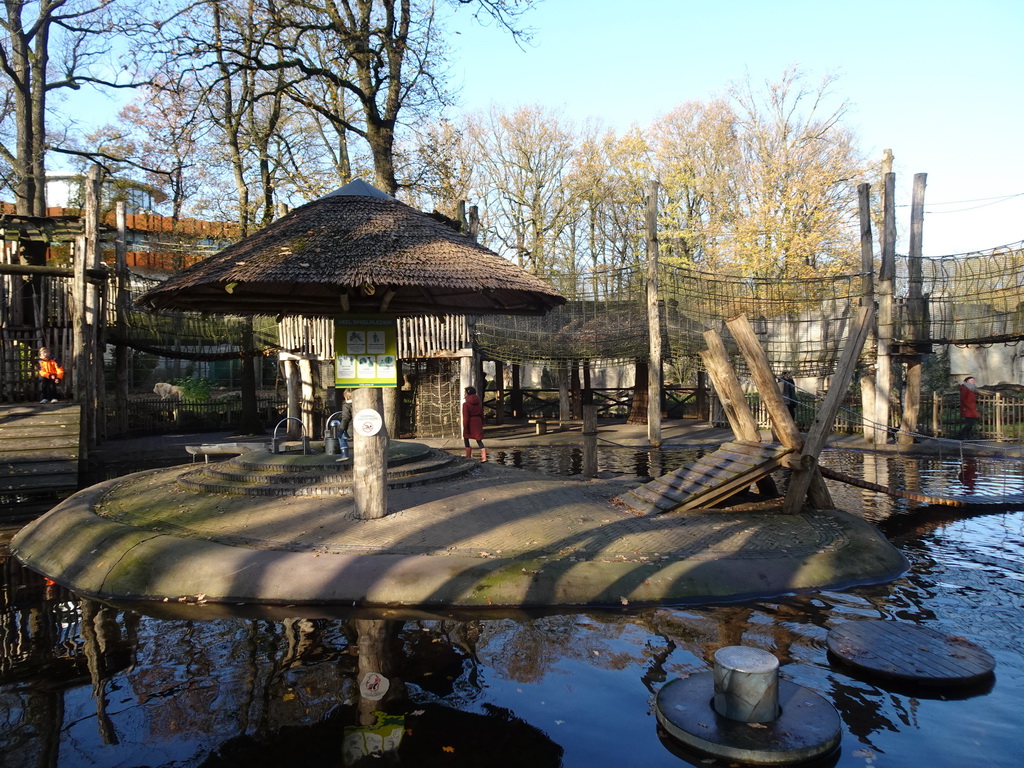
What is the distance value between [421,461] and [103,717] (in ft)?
20.7

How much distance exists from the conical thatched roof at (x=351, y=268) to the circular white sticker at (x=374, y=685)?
397 cm

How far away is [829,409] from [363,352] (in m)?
5.62

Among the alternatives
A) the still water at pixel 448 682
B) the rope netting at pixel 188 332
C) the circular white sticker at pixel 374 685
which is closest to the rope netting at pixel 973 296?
the still water at pixel 448 682

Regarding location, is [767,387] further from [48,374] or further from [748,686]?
[48,374]

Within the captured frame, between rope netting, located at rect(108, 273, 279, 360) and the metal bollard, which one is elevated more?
rope netting, located at rect(108, 273, 279, 360)

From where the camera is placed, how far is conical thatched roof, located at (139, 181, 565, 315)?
7.95m

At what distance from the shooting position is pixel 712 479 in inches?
361

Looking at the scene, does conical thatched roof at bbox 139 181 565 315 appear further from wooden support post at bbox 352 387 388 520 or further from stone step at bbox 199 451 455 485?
stone step at bbox 199 451 455 485

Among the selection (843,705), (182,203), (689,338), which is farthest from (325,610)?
(182,203)

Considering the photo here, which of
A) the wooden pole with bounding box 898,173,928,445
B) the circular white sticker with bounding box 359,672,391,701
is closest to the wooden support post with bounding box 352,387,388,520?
the circular white sticker with bounding box 359,672,391,701

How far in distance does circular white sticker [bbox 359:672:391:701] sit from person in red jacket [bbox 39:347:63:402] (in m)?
14.8

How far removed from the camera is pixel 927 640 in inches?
233

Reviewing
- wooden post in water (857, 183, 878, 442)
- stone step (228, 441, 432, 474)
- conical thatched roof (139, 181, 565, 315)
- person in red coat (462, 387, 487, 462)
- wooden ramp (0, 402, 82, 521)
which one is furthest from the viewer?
wooden post in water (857, 183, 878, 442)

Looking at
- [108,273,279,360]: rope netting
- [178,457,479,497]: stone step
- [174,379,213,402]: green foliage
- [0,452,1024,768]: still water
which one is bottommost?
[0,452,1024,768]: still water
